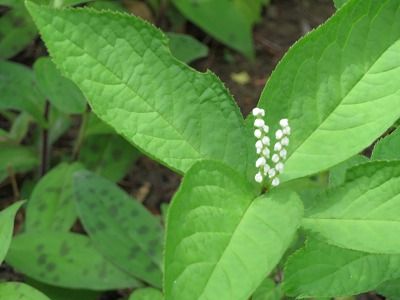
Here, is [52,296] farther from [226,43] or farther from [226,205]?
[226,43]

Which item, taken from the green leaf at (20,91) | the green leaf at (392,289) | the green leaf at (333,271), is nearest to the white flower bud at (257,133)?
the green leaf at (333,271)

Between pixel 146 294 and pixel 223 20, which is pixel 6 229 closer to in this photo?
pixel 146 294

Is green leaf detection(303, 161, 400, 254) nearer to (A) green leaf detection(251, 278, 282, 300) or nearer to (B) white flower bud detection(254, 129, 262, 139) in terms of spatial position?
(B) white flower bud detection(254, 129, 262, 139)

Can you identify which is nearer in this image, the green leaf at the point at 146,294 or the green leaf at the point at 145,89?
the green leaf at the point at 145,89

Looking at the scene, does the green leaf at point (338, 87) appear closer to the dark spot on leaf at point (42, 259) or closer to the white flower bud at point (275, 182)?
the white flower bud at point (275, 182)

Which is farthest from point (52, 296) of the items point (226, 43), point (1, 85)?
point (226, 43)

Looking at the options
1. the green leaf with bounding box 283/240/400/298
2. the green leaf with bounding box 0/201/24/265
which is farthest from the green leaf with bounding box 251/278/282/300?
the green leaf with bounding box 0/201/24/265

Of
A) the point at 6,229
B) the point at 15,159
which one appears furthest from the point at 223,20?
the point at 6,229
